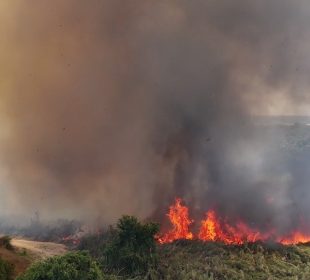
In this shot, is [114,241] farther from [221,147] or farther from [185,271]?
[221,147]

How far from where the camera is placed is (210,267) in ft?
117

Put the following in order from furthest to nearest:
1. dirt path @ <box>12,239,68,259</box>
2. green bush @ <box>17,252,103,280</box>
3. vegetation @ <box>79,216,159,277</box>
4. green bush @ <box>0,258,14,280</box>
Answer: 1. dirt path @ <box>12,239,68,259</box>
2. vegetation @ <box>79,216,159,277</box>
3. green bush @ <box>0,258,14,280</box>
4. green bush @ <box>17,252,103,280</box>

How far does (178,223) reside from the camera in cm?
5025

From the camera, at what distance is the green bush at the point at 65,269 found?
25.3 meters

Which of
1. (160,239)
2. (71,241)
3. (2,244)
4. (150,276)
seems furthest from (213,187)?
(2,244)

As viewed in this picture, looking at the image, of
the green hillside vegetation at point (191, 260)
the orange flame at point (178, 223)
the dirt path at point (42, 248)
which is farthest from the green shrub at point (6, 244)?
the orange flame at point (178, 223)

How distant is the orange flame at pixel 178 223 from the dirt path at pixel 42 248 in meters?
10.9

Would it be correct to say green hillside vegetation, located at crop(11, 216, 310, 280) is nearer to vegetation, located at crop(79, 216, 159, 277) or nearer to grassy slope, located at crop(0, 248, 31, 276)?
vegetation, located at crop(79, 216, 159, 277)

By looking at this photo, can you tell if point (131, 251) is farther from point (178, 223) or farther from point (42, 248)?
point (178, 223)

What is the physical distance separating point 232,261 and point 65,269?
55.5ft

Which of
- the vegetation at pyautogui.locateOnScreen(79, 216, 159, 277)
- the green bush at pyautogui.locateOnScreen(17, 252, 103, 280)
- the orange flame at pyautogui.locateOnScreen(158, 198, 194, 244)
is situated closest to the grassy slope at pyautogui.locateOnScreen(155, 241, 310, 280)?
the vegetation at pyautogui.locateOnScreen(79, 216, 159, 277)

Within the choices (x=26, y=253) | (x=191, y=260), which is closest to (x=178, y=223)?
(x=191, y=260)

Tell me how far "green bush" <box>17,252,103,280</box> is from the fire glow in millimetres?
19619

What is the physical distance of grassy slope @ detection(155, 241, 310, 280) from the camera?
3450 centimetres
